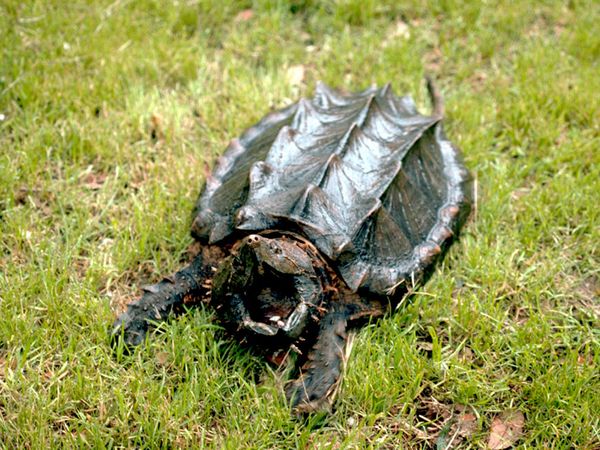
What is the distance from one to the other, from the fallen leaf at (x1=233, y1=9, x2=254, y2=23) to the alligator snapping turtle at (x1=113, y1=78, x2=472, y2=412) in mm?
1633

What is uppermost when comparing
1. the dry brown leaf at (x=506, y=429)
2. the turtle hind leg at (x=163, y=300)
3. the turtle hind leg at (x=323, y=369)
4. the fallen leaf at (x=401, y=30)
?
the fallen leaf at (x=401, y=30)

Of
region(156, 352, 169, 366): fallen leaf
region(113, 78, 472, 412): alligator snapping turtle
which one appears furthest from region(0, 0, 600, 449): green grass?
region(113, 78, 472, 412): alligator snapping turtle

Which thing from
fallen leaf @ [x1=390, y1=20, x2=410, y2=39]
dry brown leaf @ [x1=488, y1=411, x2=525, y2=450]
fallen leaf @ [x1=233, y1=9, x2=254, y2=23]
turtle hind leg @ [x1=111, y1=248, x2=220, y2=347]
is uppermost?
fallen leaf @ [x1=233, y1=9, x2=254, y2=23]

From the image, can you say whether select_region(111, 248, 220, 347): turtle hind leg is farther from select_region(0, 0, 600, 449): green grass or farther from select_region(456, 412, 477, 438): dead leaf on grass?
select_region(456, 412, 477, 438): dead leaf on grass

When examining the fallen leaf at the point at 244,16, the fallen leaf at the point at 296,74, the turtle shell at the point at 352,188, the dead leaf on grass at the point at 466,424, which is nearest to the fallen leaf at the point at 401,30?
the fallen leaf at the point at 296,74

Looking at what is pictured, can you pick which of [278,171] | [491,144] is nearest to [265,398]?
[278,171]

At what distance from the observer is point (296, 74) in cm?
478

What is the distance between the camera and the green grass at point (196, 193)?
9.29ft

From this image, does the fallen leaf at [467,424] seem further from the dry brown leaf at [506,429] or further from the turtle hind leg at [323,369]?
the turtle hind leg at [323,369]

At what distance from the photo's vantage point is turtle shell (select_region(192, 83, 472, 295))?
120 inches

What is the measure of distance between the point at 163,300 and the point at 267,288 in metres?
0.49

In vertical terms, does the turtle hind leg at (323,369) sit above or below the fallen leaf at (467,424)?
above

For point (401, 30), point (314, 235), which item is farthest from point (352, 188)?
point (401, 30)

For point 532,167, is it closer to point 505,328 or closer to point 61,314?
point 505,328
